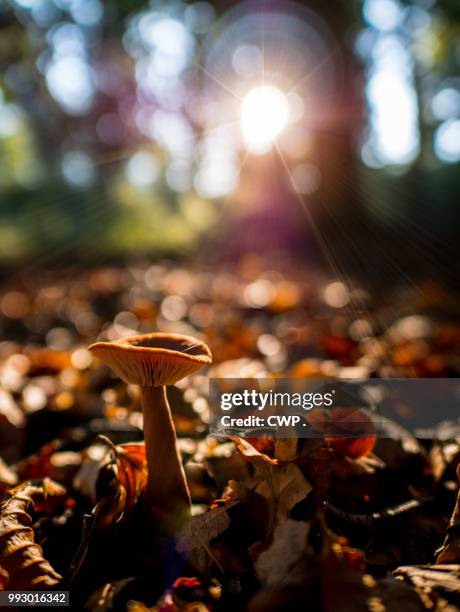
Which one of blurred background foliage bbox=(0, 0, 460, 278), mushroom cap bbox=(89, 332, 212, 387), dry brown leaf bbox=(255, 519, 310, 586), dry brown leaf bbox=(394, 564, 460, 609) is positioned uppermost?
blurred background foliage bbox=(0, 0, 460, 278)

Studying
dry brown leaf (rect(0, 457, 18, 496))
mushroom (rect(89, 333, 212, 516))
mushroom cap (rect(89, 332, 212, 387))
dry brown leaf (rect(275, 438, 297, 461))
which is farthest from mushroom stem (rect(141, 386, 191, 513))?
dry brown leaf (rect(0, 457, 18, 496))

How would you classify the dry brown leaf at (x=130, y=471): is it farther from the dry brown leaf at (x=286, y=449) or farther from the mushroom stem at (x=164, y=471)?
the dry brown leaf at (x=286, y=449)

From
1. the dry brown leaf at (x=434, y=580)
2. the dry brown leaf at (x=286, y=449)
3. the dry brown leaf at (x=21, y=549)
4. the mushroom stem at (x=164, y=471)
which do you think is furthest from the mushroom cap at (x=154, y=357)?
the dry brown leaf at (x=434, y=580)

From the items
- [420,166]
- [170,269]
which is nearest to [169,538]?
[170,269]

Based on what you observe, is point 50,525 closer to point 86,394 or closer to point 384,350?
point 86,394

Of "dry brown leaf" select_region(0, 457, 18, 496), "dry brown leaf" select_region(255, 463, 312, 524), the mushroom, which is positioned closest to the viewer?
"dry brown leaf" select_region(255, 463, 312, 524)

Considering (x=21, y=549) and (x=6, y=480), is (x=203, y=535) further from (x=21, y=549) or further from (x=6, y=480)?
(x=6, y=480)

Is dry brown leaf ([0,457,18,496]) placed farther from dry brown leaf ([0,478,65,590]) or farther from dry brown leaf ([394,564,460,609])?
dry brown leaf ([394,564,460,609])
